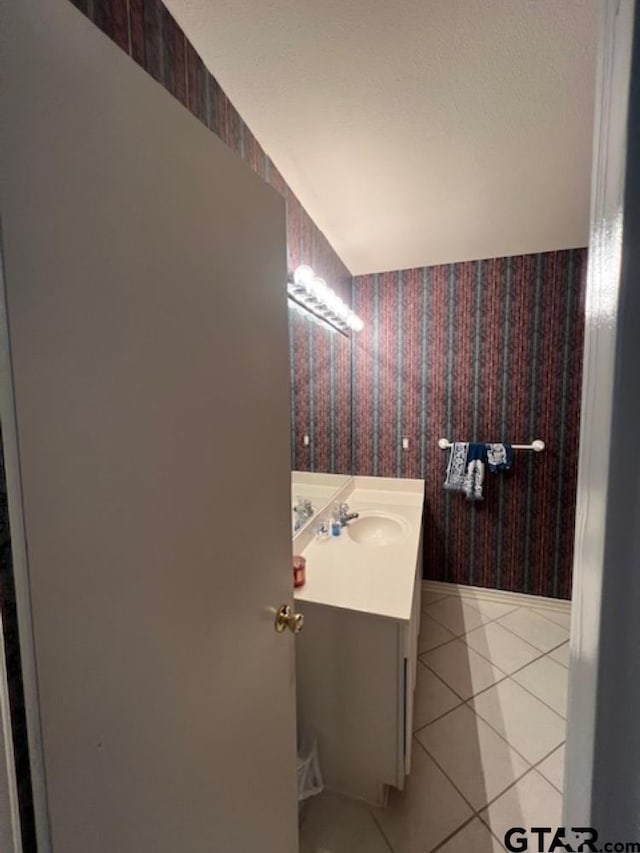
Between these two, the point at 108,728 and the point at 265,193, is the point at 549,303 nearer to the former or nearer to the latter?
the point at 265,193

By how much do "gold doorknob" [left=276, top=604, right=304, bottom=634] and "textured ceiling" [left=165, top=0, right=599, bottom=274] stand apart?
4.75ft

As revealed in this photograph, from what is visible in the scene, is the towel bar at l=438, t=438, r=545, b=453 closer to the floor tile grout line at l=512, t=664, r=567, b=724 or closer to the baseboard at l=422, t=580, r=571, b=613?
the baseboard at l=422, t=580, r=571, b=613

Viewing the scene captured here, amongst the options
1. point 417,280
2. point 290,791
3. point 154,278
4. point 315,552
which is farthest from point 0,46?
point 417,280

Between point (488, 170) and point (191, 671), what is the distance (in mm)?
1885

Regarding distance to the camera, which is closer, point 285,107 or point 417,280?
point 285,107

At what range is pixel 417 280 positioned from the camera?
8.31 feet

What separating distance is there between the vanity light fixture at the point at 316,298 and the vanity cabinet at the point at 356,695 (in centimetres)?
126

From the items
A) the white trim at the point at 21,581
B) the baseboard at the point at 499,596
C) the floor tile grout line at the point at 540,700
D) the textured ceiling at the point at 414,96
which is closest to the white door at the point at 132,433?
the white trim at the point at 21,581

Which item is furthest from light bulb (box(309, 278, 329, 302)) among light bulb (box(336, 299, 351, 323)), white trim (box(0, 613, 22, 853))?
white trim (box(0, 613, 22, 853))

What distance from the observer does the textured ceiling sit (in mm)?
869

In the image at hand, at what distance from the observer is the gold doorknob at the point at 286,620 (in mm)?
909

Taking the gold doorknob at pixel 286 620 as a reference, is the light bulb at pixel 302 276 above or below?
above

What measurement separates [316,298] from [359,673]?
1580 mm

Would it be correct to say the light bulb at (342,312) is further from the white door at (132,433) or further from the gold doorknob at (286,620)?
the gold doorknob at (286,620)
